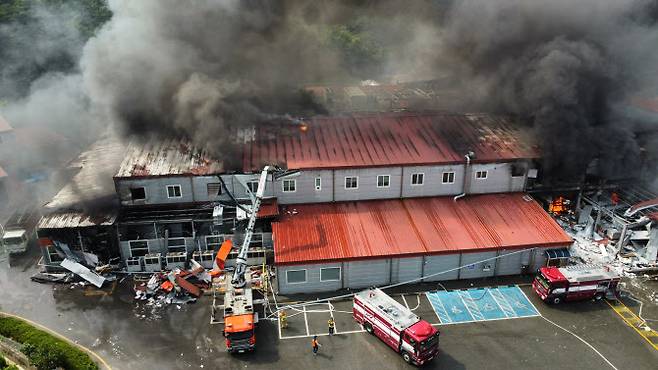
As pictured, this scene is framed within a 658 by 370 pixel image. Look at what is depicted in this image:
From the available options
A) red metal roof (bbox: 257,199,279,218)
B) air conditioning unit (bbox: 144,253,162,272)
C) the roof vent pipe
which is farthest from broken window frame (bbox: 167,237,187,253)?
the roof vent pipe

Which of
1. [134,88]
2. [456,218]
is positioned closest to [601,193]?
[456,218]

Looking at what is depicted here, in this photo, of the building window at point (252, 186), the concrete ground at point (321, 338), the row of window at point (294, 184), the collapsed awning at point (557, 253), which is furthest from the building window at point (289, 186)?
the collapsed awning at point (557, 253)

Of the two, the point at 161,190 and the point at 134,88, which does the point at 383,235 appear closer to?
the point at 161,190

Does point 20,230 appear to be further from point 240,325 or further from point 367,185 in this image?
point 367,185

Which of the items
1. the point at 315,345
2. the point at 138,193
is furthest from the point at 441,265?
the point at 138,193

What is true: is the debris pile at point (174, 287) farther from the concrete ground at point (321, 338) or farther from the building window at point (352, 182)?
the building window at point (352, 182)

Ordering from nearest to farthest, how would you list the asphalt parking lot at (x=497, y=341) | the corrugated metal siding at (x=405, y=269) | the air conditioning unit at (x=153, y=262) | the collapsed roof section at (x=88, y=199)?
1. the asphalt parking lot at (x=497, y=341)
2. the corrugated metal siding at (x=405, y=269)
3. the collapsed roof section at (x=88, y=199)
4. the air conditioning unit at (x=153, y=262)
